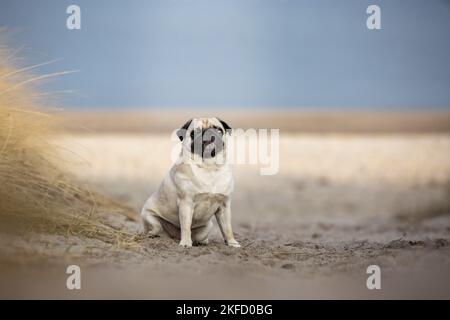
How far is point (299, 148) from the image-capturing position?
17.8 m

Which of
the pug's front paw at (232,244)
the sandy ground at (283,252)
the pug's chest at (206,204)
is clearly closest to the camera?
the sandy ground at (283,252)

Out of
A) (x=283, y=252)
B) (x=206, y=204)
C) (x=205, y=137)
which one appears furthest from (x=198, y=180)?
(x=283, y=252)

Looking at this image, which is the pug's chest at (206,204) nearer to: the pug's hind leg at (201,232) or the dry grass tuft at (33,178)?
the pug's hind leg at (201,232)

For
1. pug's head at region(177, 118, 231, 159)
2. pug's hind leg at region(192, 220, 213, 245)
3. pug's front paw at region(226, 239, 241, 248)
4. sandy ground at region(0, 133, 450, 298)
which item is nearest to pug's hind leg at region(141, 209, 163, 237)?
sandy ground at region(0, 133, 450, 298)

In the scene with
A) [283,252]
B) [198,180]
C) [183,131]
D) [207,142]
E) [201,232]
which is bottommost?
[283,252]

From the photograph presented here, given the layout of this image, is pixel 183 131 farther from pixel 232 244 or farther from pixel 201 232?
pixel 232 244

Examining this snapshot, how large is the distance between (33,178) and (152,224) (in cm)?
114

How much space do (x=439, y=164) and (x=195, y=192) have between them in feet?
34.2

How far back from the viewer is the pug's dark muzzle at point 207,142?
16.0ft

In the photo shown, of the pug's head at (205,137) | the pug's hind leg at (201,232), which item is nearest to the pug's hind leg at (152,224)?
the pug's hind leg at (201,232)

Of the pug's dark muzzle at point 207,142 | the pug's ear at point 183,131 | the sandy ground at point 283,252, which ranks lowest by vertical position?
the sandy ground at point 283,252

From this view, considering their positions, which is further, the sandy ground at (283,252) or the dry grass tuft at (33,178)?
the dry grass tuft at (33,178)

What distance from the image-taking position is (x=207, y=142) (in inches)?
194

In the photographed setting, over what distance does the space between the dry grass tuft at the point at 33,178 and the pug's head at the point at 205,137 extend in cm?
93
